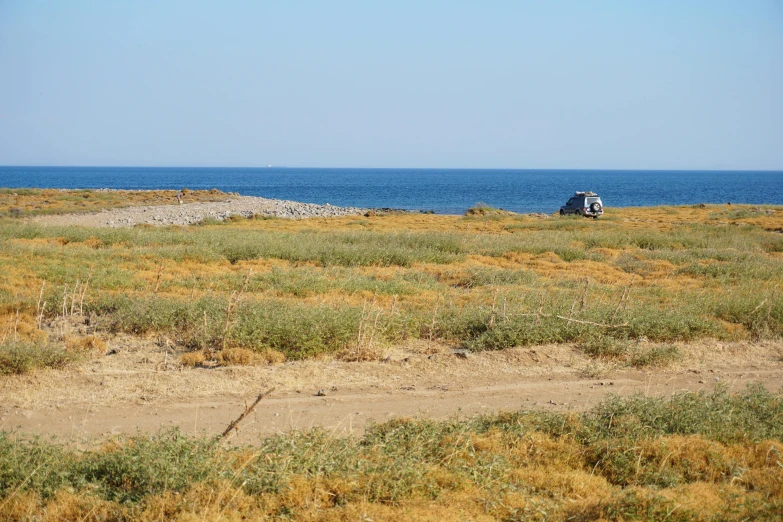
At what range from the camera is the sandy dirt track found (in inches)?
300

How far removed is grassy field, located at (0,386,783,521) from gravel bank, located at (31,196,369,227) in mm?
31945

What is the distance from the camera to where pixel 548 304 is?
507 inches

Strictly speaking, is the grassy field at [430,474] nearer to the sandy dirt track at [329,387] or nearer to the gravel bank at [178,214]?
the sandy dirt track at [329,387]

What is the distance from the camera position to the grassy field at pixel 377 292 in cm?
1055

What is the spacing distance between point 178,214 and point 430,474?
41321mm

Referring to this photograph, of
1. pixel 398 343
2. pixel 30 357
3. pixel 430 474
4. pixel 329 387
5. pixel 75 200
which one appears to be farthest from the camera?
pixel 75 200

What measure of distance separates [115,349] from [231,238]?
44.1ft

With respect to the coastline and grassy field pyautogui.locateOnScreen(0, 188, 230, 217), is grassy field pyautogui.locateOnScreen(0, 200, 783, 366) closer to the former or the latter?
the coastline

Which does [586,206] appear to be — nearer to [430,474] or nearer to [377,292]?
[377,292]

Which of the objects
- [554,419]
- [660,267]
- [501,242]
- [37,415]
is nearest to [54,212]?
[501,242]

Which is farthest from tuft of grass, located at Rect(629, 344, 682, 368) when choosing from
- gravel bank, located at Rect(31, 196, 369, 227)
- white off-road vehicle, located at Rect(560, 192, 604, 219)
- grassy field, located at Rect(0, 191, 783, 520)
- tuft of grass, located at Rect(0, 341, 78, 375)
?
white off-road vehicle, located at Rect(560, 192, 604, 219)

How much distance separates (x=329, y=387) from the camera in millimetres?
8969

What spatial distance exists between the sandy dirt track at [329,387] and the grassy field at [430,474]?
753 millimetres

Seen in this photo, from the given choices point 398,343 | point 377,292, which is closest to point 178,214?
point 377,292
